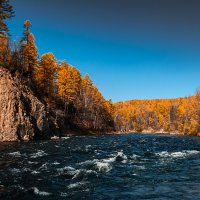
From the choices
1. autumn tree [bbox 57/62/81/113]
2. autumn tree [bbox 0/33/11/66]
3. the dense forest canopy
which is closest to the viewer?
autumn tree [bbox 0/33/11/66]

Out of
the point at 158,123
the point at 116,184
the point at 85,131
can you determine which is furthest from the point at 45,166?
the point at 158,123

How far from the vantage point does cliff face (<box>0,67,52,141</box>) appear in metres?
51.8

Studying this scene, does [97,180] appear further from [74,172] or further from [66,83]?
[66,83]

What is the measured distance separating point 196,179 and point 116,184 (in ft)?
17.2

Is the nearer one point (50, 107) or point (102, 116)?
point (50, 107)

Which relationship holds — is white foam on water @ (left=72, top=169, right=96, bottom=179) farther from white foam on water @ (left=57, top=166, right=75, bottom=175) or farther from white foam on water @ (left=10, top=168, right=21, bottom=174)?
white foam on water @ (left=10, top=168, right=21, bottom=174)

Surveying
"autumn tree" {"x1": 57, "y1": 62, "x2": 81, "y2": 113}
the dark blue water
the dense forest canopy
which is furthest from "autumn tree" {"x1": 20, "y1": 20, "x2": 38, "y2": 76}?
the dark blue water

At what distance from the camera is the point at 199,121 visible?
344 ft

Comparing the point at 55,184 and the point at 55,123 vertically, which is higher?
the point at 55,123

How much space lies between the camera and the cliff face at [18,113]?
2039 inches

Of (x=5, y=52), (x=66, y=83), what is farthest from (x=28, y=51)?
(x=66, y=83)

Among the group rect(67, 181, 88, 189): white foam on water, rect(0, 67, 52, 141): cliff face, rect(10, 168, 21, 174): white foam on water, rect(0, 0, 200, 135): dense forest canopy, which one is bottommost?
rect(67, 181, 88, 189): white foam on water

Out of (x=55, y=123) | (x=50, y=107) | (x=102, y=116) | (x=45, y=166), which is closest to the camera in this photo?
(x=45, y=166)

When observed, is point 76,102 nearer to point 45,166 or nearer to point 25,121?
point 25,121
